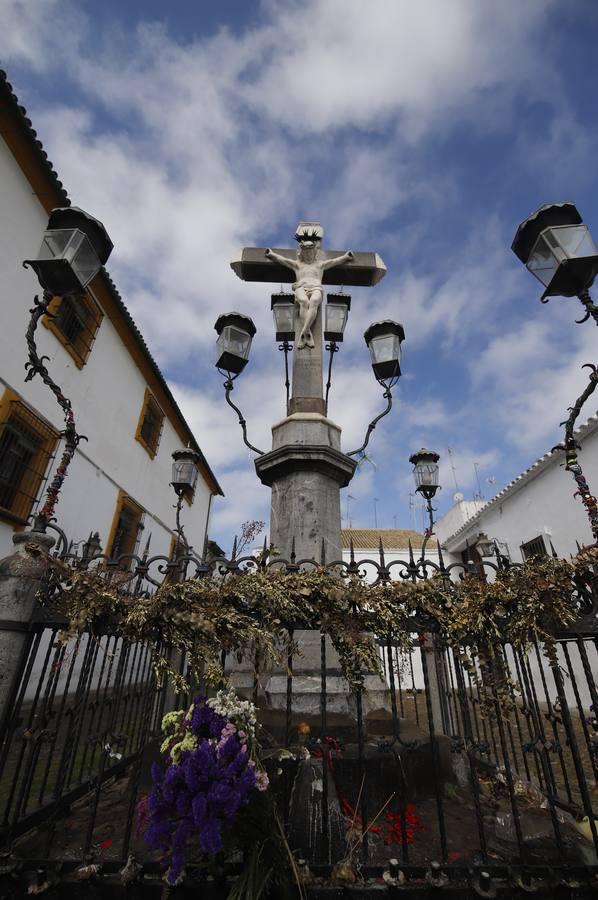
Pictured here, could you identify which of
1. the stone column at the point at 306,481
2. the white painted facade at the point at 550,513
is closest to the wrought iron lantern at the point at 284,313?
the stone column at the point at 306,481

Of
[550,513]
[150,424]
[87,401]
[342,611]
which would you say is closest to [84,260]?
[342,611]

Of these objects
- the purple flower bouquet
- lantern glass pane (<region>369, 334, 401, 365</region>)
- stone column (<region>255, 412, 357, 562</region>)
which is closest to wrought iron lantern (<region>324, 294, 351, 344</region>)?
lantern glass pane (<region>369, 334, 401, 365</region>)

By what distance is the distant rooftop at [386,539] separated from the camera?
69.7 feet

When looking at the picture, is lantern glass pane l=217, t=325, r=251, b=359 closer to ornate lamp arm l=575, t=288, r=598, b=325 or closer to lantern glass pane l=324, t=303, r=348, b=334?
lantern glass pane l=324, t=303, r=348, b=334

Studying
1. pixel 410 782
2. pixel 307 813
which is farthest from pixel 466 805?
pixel 307 813

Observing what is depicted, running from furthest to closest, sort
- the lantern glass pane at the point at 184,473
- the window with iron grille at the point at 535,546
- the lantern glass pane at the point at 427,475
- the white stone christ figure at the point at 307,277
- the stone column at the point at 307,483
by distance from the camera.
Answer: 1. the window with iron grille at the point at 535,546
2. the lantern glass pane at the point at 184,473
3. the lantern glass pane at the point at 427,475
4. the white stone christ figure at the point at 307,277
5. the stone column at the point at 307,483

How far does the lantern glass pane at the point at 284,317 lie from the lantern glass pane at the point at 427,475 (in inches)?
153

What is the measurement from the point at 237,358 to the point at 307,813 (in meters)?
4.31

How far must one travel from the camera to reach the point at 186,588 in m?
2.62

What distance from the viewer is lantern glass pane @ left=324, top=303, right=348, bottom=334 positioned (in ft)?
18.3

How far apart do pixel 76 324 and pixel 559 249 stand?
990 cm

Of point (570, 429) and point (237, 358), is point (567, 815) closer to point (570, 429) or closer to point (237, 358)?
point (570, 429)

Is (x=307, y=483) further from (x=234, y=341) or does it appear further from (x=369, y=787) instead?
(x=369, y=787)

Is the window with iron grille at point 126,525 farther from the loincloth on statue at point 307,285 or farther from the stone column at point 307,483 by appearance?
the loincloth on statue at point 307,285
